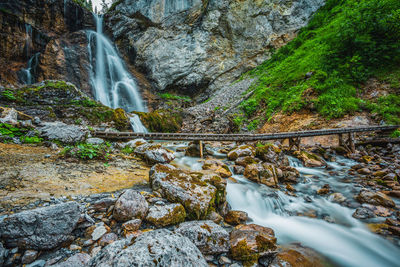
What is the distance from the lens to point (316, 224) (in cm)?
358

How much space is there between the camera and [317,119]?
965 centimetres

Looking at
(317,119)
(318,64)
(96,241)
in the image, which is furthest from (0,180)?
(318,64)

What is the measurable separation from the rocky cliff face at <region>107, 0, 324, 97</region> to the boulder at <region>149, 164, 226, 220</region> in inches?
942

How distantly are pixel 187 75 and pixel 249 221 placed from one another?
24.8 meters

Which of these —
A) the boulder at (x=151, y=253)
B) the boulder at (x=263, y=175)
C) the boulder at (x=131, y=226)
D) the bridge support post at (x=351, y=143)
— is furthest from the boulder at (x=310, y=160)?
the boulder at (x=131, y=226)

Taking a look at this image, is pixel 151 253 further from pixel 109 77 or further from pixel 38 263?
pixel 109 77

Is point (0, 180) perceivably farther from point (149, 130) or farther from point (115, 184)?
point (149, 130)

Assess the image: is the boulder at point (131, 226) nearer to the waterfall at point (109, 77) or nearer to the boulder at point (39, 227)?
the boulder at point (39, 227)

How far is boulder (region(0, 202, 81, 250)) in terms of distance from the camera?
1.66 meters

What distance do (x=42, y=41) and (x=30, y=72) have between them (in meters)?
4.56

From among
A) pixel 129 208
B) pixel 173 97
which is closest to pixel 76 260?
pixel 129 208

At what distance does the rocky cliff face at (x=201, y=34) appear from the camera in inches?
947

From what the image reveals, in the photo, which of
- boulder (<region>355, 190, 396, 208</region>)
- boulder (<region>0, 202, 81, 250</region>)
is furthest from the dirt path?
boulder (<region>355, 190, 396, 208</region>)

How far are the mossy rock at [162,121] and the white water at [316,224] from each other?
10934mm
